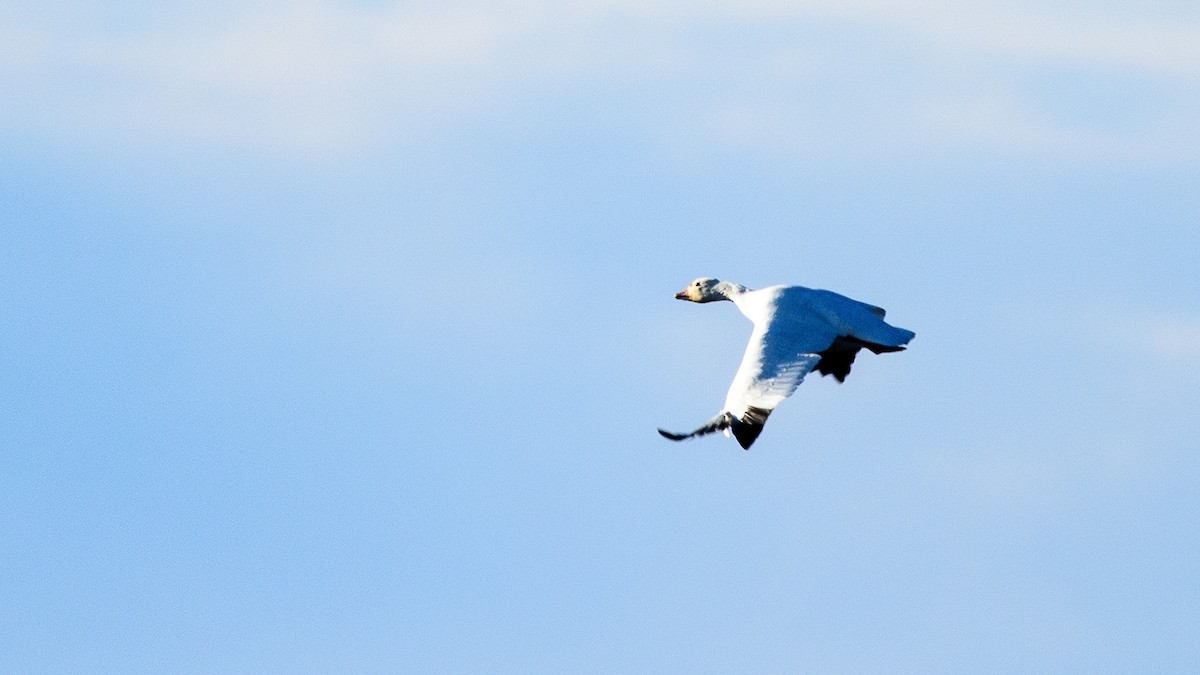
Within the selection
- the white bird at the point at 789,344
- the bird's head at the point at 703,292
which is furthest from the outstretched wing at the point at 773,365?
the bird's head at the point at 703,292

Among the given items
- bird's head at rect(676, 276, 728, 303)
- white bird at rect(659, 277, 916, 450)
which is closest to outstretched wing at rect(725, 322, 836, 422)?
white bird at rect(659, 277, 916, 450)

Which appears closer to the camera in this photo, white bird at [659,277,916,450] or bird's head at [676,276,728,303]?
white bird at [659,277,916,450]

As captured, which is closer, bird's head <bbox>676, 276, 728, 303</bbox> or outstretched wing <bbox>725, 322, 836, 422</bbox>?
outstretched wing <bbox>725, 322, 836, 422</bbox>

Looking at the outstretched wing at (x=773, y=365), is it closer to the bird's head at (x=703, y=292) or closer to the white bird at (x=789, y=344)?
the white bird at (x=789, y=344)

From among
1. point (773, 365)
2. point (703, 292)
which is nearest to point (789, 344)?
point (773, 365)

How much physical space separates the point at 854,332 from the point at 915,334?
4.90 feet

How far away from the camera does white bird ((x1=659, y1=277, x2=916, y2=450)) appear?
185 feet

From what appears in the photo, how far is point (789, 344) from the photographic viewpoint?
2331 inches

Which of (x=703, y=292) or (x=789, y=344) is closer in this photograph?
(x=789, y=344)

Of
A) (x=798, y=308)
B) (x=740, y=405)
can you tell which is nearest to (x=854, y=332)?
(x=798, y=308)

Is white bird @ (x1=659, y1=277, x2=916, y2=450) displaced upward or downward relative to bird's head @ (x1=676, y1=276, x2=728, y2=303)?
downward

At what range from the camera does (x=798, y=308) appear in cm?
6141

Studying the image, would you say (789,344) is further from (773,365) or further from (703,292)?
(703,292)

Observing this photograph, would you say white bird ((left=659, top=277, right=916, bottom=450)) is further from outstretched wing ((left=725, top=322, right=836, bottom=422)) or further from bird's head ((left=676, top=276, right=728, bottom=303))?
bird's head ((left=676, top=276, right=728, bottom=303))
